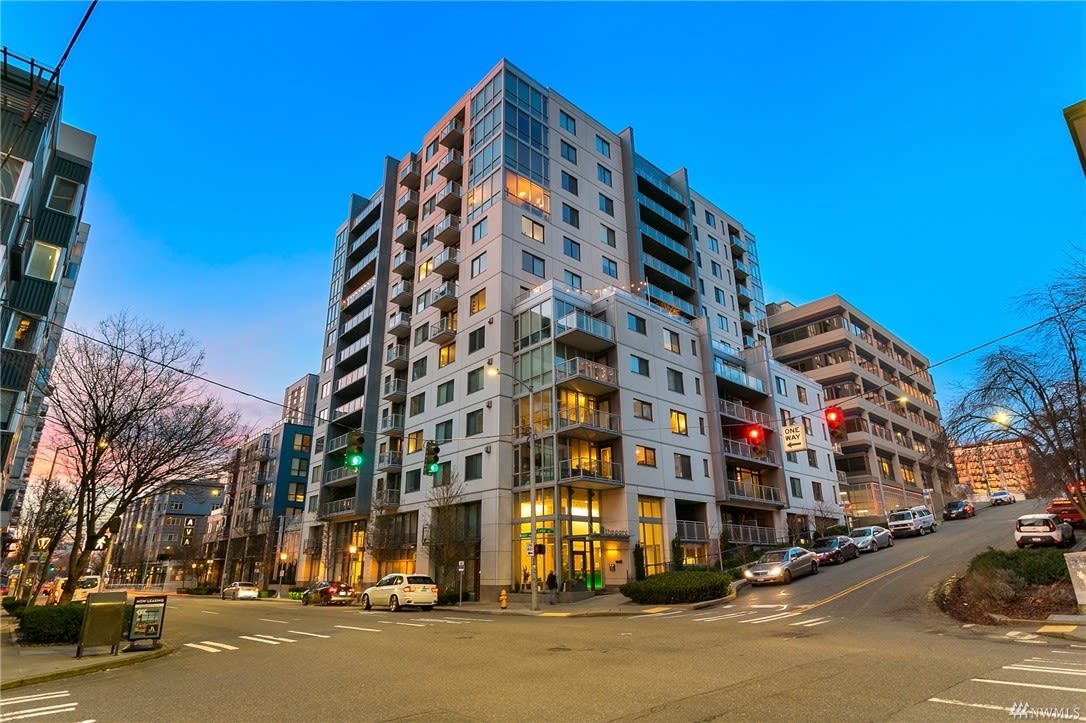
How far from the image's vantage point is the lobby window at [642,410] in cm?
3693

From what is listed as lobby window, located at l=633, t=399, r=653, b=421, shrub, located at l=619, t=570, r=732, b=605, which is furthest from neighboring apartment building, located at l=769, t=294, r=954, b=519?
shrub, located at l=619, t=570, r=732, b=605

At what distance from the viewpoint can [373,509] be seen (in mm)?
43812

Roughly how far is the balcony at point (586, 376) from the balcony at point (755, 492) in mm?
12790

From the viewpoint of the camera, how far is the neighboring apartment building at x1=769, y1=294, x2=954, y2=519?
2586 inches

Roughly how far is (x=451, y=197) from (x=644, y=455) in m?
26.7

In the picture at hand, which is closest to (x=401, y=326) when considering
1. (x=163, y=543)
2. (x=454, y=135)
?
(x=454, y=135)

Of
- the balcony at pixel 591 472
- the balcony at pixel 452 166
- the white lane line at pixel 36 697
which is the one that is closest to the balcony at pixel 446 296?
the balcony at pixel 452 166

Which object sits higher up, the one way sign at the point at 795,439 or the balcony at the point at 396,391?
the balcony at the point at 396,391

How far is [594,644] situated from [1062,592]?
1379 cm

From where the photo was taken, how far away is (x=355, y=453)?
58.8ft

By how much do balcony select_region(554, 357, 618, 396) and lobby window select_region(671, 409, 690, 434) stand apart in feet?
18.9

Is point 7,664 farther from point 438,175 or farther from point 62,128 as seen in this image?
point 438,175

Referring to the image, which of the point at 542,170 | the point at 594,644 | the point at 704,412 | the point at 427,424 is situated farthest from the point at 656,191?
the point at 594,644

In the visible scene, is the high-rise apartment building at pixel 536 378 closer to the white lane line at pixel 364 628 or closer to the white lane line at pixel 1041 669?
the white lane line at pixel 364 628
